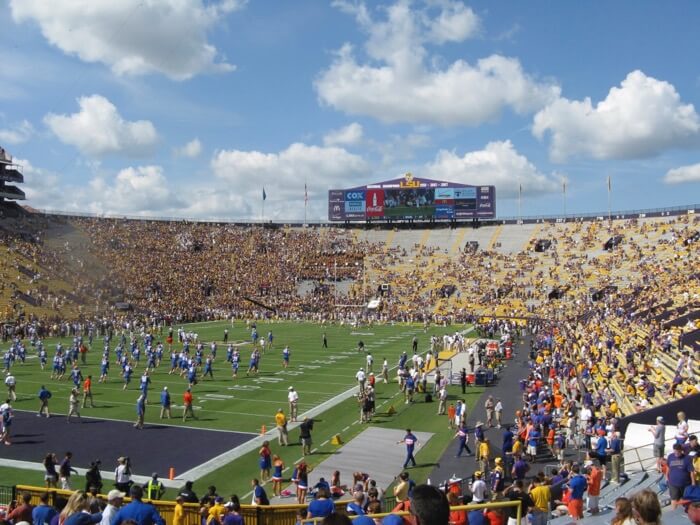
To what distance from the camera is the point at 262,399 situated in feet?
69.4

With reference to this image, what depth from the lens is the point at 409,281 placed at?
60.5 meters

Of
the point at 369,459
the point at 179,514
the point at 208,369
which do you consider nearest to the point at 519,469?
the point at 369,459

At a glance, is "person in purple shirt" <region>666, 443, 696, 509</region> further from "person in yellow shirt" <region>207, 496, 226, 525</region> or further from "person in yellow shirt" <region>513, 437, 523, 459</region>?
"person in yellow shirt" <region>207, 496, 226, 525</region>

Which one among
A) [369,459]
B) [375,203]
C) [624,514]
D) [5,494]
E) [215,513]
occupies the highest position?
[375,203]

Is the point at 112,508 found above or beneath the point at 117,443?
above

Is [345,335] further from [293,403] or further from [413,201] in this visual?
[413,201]

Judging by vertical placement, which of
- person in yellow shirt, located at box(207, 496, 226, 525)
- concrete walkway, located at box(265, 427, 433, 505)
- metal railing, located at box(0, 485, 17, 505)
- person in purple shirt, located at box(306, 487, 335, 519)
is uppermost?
person in purple shirt, located at box(306, 487, 335, 519)

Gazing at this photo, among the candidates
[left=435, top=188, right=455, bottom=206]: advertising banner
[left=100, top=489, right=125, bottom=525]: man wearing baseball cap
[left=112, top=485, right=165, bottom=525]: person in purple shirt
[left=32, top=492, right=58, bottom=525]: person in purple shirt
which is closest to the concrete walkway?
[left=32, top=492, right=58, bottom=525]: person in purple shirt

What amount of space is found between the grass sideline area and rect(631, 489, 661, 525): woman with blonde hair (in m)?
9.77

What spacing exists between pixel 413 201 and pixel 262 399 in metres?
51.8

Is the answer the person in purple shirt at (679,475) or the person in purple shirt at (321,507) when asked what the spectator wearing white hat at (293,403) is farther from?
the person in purple shirt at (679,475)

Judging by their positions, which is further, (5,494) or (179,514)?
(5,494)

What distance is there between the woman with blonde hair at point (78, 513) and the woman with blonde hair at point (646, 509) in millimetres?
4931

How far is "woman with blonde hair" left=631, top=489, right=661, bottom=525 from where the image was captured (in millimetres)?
3934
